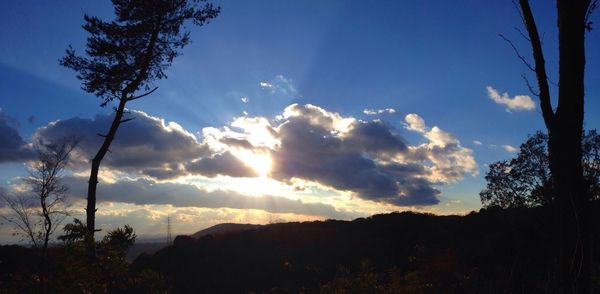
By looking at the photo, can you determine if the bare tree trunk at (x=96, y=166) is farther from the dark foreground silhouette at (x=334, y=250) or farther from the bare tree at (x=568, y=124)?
the dark foreground silhouette at (x=334, y=250)

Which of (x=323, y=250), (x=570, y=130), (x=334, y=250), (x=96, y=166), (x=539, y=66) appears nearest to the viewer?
(x=570, y=130)

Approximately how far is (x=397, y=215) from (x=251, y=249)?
57.9 feet

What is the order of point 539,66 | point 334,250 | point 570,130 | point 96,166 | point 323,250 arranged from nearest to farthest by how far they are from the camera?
1. point 570,130
2. point 539,66
3. point 96,166
4. point 334,250
5. point 323,250

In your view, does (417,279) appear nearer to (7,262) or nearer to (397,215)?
(7,262)

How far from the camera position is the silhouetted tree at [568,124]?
379cm

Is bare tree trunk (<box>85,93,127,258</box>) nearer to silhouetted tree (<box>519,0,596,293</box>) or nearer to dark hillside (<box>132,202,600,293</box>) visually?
silhouetted tree (<box>519,0,596,293</box>)

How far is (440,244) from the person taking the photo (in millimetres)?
40469

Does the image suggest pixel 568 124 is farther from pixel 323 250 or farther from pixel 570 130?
pixel 323 250

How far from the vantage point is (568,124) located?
4.01m

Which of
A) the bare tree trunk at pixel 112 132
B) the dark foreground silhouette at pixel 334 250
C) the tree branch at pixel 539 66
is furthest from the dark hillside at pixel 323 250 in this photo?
the tree branch at pixel 539 66

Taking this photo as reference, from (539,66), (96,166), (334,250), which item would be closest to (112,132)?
(96,166)

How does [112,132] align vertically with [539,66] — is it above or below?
above

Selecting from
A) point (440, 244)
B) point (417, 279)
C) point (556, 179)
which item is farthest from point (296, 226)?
point (556, 179)

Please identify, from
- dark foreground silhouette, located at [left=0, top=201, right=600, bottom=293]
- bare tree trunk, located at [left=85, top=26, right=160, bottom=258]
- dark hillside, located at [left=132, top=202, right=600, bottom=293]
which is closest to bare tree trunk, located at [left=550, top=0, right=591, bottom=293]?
bare tree trunk, located at [left=85, top=26, right=160, bottom=258]
